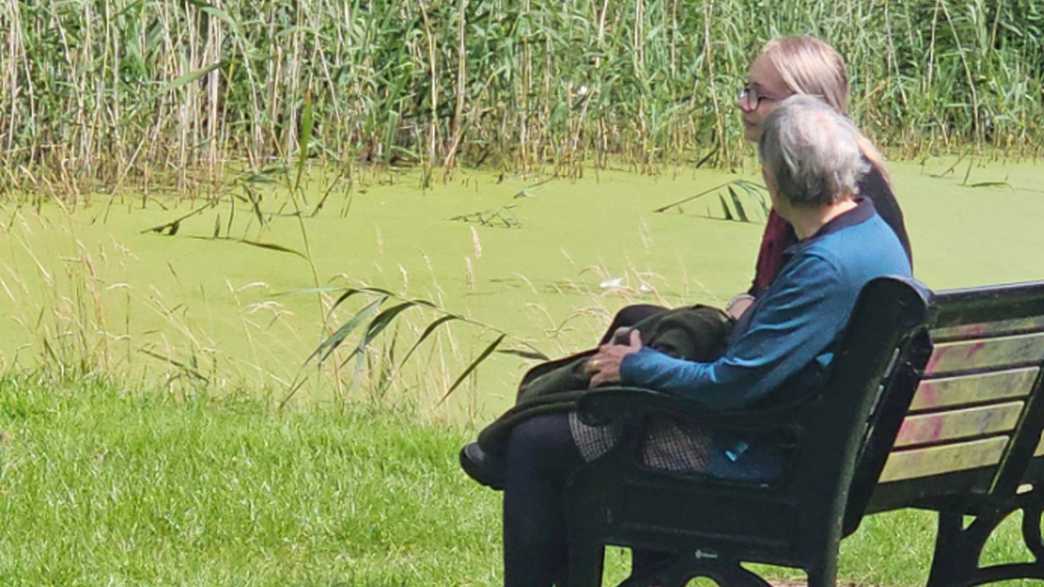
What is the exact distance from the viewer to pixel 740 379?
2.64 m

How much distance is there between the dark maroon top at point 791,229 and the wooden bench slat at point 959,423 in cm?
45

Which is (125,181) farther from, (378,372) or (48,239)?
(378,372)

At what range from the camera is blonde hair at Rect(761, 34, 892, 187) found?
11.3ft

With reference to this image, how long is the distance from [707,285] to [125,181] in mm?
2516

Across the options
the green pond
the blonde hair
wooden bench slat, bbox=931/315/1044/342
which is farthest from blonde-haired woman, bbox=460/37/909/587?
the green pond

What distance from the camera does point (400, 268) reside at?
6238 millimetres

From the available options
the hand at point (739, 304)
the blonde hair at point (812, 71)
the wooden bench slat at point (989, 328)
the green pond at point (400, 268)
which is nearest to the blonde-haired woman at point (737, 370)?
the wooden bench slat at point (989, 328)

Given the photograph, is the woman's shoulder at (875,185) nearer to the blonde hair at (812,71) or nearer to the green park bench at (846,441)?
the blonde hair at (812,71)

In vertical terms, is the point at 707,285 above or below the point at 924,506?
below

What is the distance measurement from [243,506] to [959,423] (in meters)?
1.65

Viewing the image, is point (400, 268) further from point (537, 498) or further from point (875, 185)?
point (537, 498)

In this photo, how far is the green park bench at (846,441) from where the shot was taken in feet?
8.49

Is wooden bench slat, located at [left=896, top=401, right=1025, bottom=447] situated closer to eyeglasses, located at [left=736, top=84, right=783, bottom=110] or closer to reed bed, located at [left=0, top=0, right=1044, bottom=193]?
eyeglasses, located at [left=736, top=84, right=783, bottom=110]

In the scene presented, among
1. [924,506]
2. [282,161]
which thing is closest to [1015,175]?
[282,161]
